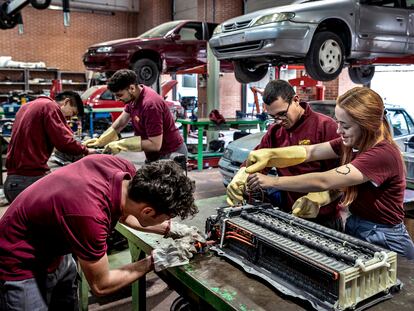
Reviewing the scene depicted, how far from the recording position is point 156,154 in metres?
4.14

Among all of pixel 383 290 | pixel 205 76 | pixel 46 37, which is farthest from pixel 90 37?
pixel 383 290

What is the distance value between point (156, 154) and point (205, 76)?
6.48 metres

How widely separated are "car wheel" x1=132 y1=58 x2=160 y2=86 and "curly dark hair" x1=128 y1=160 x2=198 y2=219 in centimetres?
807

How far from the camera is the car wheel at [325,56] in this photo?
19.9 feet

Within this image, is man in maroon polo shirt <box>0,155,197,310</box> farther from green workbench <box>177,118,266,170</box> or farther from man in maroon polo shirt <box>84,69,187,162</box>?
green workbench <box>177,118,266,170</box>

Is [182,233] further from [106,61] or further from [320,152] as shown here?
[106,61]

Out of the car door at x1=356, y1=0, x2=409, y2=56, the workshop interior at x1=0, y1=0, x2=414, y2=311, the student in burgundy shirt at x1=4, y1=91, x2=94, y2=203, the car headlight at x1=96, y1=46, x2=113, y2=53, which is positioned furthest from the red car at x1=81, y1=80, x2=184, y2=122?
the student in burgundy shirt at x1=4, y1=91, x2=94, y2=203

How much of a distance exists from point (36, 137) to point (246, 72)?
4.41 m

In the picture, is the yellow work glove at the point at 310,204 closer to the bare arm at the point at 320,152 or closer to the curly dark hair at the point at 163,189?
the bare arm at the point at 320,152

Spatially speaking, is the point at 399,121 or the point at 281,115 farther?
the point at 399,121

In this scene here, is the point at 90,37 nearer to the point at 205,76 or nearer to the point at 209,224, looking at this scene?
the point at 205,76

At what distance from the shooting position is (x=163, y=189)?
163 cm

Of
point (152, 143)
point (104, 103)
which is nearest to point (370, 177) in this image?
point (152, 143)

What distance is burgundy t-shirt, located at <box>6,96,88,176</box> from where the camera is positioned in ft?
11.5
